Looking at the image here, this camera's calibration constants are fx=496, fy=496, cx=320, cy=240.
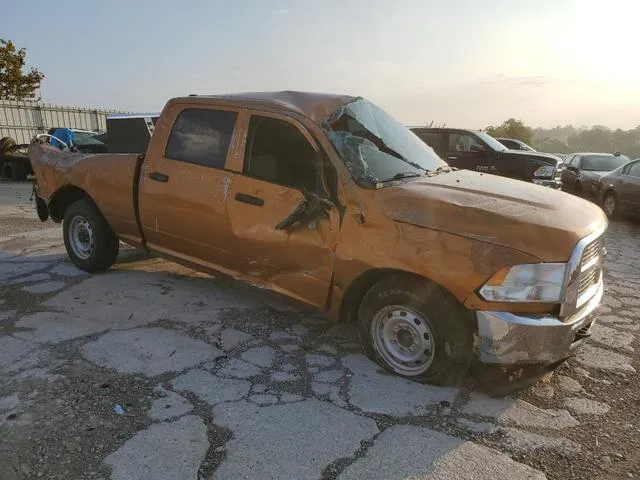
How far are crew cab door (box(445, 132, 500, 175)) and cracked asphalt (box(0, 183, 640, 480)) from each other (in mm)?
6900

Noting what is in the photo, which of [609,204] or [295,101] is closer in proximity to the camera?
[295,101]

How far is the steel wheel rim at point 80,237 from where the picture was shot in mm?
5469

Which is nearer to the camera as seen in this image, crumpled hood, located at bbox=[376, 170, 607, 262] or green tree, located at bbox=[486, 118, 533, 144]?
crumpled hood, located at bbox=[376, 170, 607, 262]

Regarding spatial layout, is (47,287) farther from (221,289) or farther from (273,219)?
(273,219)

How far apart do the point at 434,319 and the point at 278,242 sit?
1316 millimetres

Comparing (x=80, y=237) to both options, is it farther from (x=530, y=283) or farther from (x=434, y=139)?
(x=434, y=139)

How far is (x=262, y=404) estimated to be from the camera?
3.03m

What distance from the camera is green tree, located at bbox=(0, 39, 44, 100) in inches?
1118

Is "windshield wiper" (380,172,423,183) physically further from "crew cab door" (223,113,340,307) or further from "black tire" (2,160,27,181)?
"black tire" (2,160,27,181)

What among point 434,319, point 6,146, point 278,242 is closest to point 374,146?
point 278,242

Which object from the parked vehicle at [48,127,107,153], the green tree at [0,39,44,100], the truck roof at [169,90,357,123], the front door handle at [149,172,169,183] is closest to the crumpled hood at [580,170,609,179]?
the truck roof at [169,90,357,123]

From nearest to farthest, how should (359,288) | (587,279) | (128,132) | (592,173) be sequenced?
(587,279)
(359,288)
(128,132)
(592,173)

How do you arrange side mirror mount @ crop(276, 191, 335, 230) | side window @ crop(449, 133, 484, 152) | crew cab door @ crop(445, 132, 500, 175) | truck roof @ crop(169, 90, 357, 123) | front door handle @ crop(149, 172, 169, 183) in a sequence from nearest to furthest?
side mirror mount @ crop(276, 191, 335, 230) → truck roof @ crop(169, 90, 357, 123) → front door handle @ crop(149, 172, 169, 183) → crew cab door @ crop(445, 132, 500, 175) → side window @ crop(449, 133, 484, 152)

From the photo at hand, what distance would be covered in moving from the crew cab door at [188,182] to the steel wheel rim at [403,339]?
1577mm
